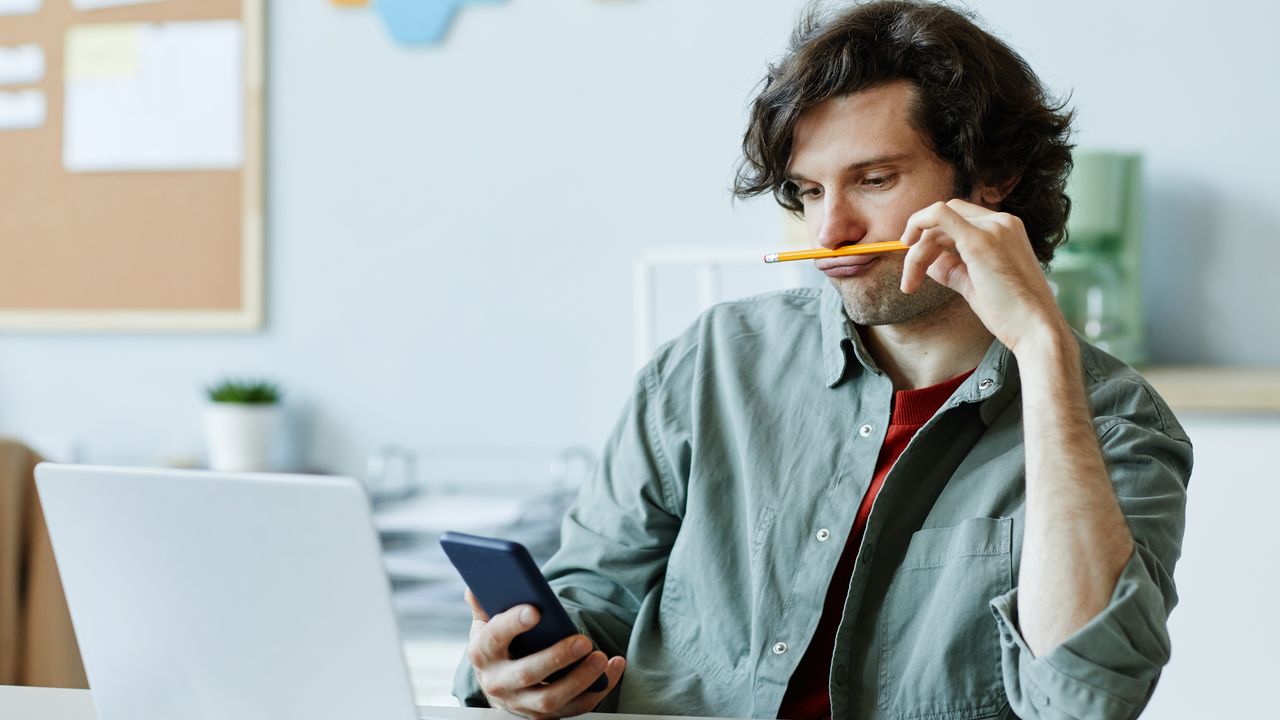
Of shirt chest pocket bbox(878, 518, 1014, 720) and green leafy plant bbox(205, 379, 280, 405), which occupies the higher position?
shirt chest pocket bbox(878, 518, 1014, 720)

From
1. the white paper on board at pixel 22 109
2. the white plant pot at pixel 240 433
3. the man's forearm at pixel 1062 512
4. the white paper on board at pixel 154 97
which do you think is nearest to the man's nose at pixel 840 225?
the man's forearm at pixel 1062 512

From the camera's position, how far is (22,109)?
274 centimetres

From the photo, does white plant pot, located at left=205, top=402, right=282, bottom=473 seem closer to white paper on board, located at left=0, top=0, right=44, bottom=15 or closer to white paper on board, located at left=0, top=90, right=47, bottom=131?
white paper on board, located at left=0, top=90, right=47, bottom=131

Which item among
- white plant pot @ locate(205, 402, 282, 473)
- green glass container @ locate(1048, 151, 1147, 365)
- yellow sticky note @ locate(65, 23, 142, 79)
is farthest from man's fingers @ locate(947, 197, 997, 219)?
yellow sticky note @ locate(65, 23, 142, 79)

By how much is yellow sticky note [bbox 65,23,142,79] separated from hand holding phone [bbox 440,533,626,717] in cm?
→ 213

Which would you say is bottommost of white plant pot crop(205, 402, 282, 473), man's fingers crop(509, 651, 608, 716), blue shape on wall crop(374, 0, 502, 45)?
white plant pot crop(205, 402, 282, 473)

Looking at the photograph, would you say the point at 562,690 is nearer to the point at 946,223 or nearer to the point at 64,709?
the point at 64,709

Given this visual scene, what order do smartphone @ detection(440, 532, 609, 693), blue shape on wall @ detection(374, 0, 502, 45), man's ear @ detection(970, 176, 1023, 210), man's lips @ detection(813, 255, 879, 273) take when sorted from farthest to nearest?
blue shape on wall @ detection(374, 0, 502, 45) < man's ear @ detection(970, 176, 1023, 210) < man's lips @ detection(813, 255, 879, 273) < smartphone @ detection(440, 532, 609, 693)

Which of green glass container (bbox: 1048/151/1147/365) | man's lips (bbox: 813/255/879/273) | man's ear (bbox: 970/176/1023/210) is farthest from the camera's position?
green glass container (bbox: 1048/151/1147/365)

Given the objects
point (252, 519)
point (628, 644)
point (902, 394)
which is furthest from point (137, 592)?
point (902, 394)

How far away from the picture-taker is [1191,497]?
6.07ft

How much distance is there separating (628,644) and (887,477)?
0.31 meters

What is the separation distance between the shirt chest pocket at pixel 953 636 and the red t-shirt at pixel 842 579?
0.06 meters

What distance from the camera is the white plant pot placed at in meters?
2.56
